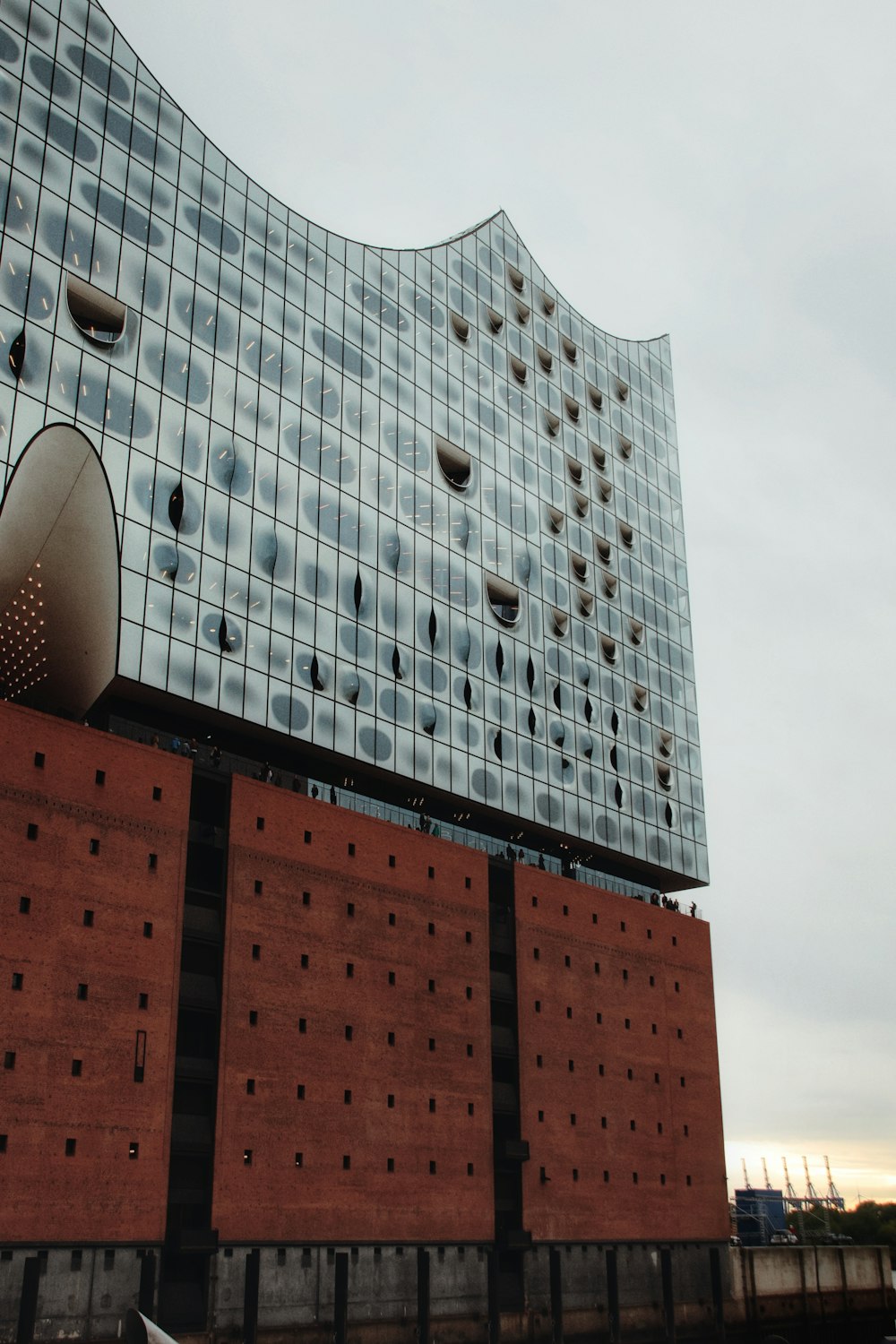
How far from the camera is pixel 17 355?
34.1m

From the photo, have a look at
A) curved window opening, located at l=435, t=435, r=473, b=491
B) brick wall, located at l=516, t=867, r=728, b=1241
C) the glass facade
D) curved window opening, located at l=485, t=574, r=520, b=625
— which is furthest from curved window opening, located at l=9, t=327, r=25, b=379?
brick wall, located at l=516, t=867, r=728, b=1241

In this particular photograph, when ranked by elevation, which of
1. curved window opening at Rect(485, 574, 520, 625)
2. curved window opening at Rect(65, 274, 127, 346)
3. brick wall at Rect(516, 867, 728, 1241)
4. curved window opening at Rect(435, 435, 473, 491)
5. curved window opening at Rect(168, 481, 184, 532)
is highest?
curved window opening at Rect(435, 435, 473, 491)

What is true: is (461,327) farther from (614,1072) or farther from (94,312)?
(614,1072)

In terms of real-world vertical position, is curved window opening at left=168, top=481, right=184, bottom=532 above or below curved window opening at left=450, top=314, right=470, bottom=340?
below

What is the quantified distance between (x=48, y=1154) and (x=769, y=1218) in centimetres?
8112

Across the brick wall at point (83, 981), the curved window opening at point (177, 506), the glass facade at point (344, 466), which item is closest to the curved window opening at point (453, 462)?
the glass facade at point (344, 466)

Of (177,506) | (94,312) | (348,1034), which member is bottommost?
(348,1034)

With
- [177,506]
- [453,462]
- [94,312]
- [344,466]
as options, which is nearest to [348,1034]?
[177,506]

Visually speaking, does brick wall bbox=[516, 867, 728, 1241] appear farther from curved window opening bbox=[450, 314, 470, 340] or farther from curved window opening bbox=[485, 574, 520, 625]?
curved window opening bbox=[450, 314, 470, 340]

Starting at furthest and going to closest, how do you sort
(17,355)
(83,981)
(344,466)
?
(344,466) < (17,355) < (83,981)

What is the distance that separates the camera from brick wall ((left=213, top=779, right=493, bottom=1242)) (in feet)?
114

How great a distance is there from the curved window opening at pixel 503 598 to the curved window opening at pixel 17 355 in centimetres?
2032

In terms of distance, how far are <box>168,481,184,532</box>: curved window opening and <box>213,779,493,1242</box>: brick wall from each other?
7536mm

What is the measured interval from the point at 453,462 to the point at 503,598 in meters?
5.47
